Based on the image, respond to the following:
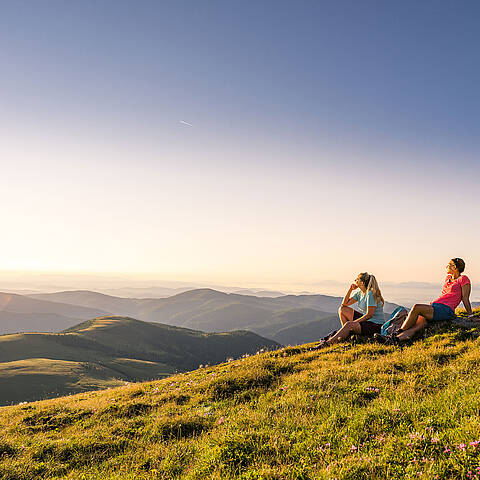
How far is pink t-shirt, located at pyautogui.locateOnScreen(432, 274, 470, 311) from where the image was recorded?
12844mm

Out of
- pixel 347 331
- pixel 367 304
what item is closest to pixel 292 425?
pixel 367 304

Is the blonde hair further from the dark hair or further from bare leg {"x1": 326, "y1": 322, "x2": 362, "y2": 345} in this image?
the dark hair

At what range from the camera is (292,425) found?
23.8 ft

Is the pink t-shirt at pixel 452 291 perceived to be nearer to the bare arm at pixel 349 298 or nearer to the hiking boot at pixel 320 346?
the bare arm at pixel 349 298

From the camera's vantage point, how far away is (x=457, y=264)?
12.9 m

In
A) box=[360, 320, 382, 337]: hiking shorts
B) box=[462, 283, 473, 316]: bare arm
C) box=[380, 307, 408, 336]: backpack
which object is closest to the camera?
box=[462, 283, 473, 316]: bare arm

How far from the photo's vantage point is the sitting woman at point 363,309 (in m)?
13.6

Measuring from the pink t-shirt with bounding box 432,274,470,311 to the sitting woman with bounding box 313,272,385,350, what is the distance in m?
2.47

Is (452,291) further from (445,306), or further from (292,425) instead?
(292,425)

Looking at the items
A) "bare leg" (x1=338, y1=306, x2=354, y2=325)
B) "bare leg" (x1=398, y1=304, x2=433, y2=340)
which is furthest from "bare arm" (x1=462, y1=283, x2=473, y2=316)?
"bare leg" (x1=338, y1=306, x2=354, y2=325)

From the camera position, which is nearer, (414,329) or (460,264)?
(460,264)

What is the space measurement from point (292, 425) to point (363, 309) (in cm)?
848

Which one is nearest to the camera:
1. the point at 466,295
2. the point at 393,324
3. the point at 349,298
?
the point at 466,295

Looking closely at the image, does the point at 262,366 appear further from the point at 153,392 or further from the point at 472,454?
the point at 472,454
